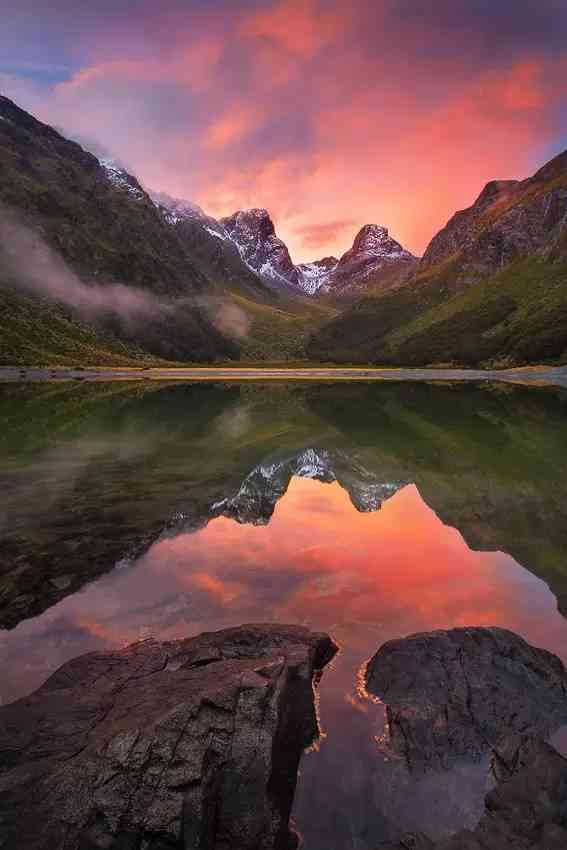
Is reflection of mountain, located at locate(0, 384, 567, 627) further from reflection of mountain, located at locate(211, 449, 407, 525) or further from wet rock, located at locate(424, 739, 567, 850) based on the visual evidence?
wet rock, located at locate(424, 739, 567, 850)

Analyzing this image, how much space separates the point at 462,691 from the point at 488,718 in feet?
2.32

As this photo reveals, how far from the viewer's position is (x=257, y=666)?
10047mm

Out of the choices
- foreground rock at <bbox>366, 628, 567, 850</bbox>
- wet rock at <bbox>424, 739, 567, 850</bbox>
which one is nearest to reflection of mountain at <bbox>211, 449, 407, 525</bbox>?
foreground rock at <bbox>366, 628, 567, 850</bbox>

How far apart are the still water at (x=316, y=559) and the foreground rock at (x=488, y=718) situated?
50 centimetres

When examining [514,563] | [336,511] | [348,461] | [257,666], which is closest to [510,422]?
[348,461]

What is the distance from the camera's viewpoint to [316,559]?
771 inches

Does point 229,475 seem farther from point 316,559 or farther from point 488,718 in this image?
point 488,718

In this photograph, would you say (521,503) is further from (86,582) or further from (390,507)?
(86,582)

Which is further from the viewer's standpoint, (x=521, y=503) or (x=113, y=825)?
(x=521, y=503)

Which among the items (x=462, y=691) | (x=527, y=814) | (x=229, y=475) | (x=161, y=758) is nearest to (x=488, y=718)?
(x=462, y=691)

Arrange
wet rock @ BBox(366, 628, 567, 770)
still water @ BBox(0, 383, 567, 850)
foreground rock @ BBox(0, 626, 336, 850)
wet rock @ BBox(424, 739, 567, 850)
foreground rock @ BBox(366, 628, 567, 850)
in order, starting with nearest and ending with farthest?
wet rock @ BBox(424, 739, 567, 850), foreground rock @ BBox(0, 626, 336, 850), foreground rock @ BBox(366, 628, 567, 850), still water @ BBox(0, 383, 567, 850), wet rock @ BBox(366, 628, 567, 770)

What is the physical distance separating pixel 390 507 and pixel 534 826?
1975 centimetres

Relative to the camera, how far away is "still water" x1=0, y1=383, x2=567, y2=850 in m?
9.46

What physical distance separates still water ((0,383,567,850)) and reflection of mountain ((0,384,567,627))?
132mm
